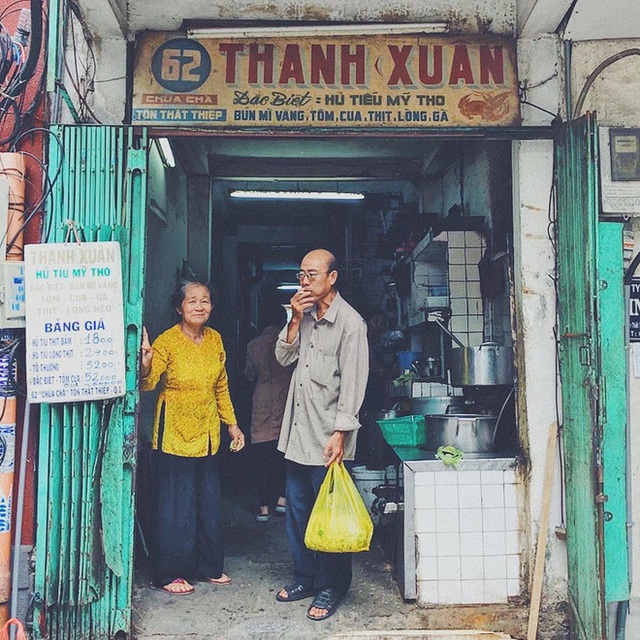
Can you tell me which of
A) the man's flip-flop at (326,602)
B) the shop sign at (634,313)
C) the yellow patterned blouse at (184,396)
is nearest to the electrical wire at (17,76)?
the yellow patterned blouse at (184,396)

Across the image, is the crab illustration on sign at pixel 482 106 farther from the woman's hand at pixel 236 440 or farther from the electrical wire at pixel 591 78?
the woman's hand at pixel 236 440

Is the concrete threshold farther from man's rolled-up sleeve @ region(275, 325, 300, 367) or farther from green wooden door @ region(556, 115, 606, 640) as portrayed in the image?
man's rolled-up sleeve @ region(275, 325, 300, 367)

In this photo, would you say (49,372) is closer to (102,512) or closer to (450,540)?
(102,512)

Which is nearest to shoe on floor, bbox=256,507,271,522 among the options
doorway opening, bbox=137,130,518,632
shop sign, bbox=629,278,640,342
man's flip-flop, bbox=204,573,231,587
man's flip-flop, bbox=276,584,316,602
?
doorway opening, bbox=137,130,518,632

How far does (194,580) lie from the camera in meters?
4.39

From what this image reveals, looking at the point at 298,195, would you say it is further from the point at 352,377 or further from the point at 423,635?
the point at 423,635

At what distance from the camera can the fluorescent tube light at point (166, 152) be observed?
19.1 ft

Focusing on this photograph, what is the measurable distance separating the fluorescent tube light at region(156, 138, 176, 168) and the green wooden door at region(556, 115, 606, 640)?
3368 mm

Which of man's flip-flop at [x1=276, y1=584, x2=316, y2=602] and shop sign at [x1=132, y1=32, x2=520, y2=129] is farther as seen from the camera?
man's flip-flop at [x1=276, y1=584, x2=316, y2=602]

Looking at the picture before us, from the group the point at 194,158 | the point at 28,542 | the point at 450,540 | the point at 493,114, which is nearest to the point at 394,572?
the point at 450,540

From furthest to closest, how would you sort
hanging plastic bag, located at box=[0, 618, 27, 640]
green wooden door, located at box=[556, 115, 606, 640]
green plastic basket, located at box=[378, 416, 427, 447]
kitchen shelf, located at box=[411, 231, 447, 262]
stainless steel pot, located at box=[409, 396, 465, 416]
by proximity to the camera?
kitchen shelf, located at box=[411, 231, 447, 262] → stainless steel pot, located at box=[409, 396, 465, 416] → green plastic basket, located at box=[378, 416, 427, 447] → green wooden door, located at box=[556, 115, 606, 640] → hanging plastic bag, located at box=[0, 618, 27, 640]

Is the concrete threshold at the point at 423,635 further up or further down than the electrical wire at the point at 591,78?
further down

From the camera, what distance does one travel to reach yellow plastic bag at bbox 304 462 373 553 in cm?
366

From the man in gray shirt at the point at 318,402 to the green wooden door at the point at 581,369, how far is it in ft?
3.95
